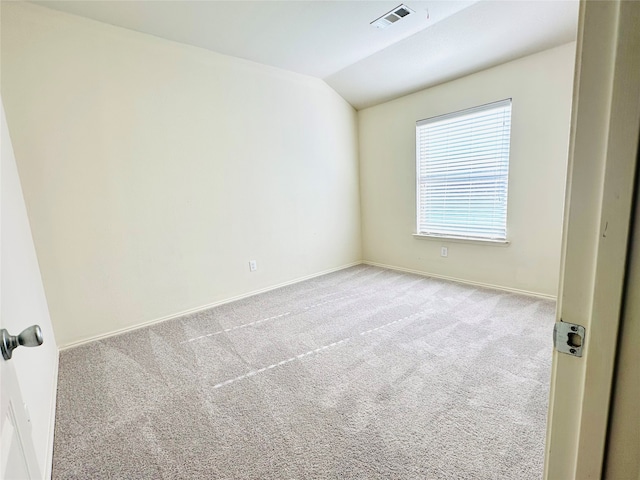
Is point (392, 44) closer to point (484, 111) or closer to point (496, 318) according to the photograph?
→ point (484, 111)

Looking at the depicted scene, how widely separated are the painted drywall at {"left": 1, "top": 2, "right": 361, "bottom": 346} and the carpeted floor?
530 mm

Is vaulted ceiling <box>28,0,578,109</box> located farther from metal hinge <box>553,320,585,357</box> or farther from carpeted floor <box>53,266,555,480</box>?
metal hinge <box>553,320,585,357</box>

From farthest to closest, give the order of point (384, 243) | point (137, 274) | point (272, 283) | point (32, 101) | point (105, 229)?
point (384, 243) < point (272, 283) < point (137, 274) < point (105, 229) < point (32, 101)

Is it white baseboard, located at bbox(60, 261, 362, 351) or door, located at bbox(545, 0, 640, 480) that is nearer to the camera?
door, located at bbox(545, 0, 640, 480)

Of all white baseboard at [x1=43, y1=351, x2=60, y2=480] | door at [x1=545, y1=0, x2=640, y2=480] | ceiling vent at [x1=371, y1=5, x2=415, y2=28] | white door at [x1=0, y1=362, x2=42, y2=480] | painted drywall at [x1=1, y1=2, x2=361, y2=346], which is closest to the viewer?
door at [x1=545, y1=0, x2=640, y2=480]

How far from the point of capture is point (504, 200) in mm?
3145

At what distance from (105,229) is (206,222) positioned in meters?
0.86

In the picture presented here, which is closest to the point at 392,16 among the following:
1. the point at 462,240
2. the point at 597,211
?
the point at 462,240

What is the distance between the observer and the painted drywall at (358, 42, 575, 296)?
2730 mm

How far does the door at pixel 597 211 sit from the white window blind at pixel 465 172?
3101 mm

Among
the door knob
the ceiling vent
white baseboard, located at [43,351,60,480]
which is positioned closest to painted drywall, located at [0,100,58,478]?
white baseboard, located at [43,351,60,480]

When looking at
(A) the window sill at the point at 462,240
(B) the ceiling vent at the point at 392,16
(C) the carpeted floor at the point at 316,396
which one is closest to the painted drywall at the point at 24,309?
(C) the carpeted floor at the point at 316,396

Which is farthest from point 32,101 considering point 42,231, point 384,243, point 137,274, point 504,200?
point 504,200

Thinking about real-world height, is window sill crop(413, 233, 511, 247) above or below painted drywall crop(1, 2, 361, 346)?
below
